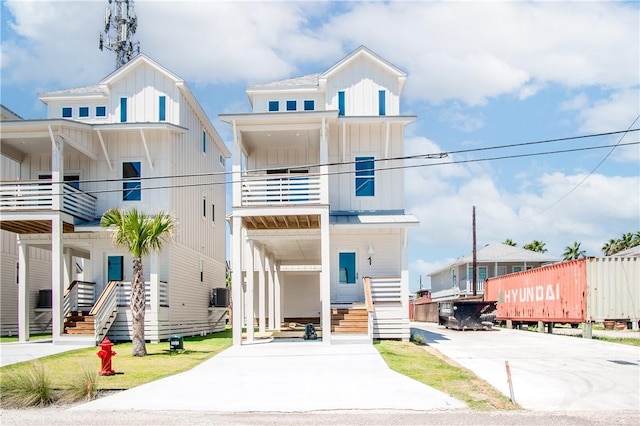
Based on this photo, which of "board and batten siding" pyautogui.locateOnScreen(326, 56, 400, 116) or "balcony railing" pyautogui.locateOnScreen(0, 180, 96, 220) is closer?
"balcony railing" pyautogui.locateOnScreen(0, 180, 96, 220)

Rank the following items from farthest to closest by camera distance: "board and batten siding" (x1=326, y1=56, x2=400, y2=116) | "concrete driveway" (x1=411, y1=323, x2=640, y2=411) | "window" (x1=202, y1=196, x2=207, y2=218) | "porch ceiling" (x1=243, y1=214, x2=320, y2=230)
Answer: "window" (x1=202, y1=196, x2=207, y2=218) < "board and batten siding" (x1=326, y1=56, x2=400, y2=116) < "porch ceiling" (x1=243, y1=214, x2=320, y2=230) < "concrete driveway" (x1=411, y1=323, x2=640, y2=411)

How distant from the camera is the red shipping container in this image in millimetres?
26328

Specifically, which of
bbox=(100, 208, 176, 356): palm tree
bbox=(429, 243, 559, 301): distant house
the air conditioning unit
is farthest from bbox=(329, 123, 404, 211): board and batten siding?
bbox=(429, 243, 559, 301): distant house

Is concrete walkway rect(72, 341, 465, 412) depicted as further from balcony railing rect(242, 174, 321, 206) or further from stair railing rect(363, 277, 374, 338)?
balcony railing rect(242, 174, 321, 206)

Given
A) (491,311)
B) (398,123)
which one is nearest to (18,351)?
(398,123)

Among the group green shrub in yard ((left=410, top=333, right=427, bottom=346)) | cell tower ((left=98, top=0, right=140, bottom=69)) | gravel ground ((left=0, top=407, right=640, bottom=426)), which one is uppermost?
cell tower ((left=98, top=0, right=140, bottom=69))

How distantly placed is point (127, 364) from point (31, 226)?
10089 millimetres

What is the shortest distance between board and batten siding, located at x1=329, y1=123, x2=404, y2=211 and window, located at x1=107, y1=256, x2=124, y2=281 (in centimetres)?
869

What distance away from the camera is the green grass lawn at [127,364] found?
15.6 metres

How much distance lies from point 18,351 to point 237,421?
1305 centimetres

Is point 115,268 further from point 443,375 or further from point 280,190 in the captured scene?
point 443,375

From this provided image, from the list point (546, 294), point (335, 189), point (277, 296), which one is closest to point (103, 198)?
point (335, 189)

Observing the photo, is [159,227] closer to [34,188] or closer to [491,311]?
[34,188]

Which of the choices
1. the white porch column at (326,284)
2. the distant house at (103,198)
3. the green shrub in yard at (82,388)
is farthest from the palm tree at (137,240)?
the green shrub in yard at (82,388)
